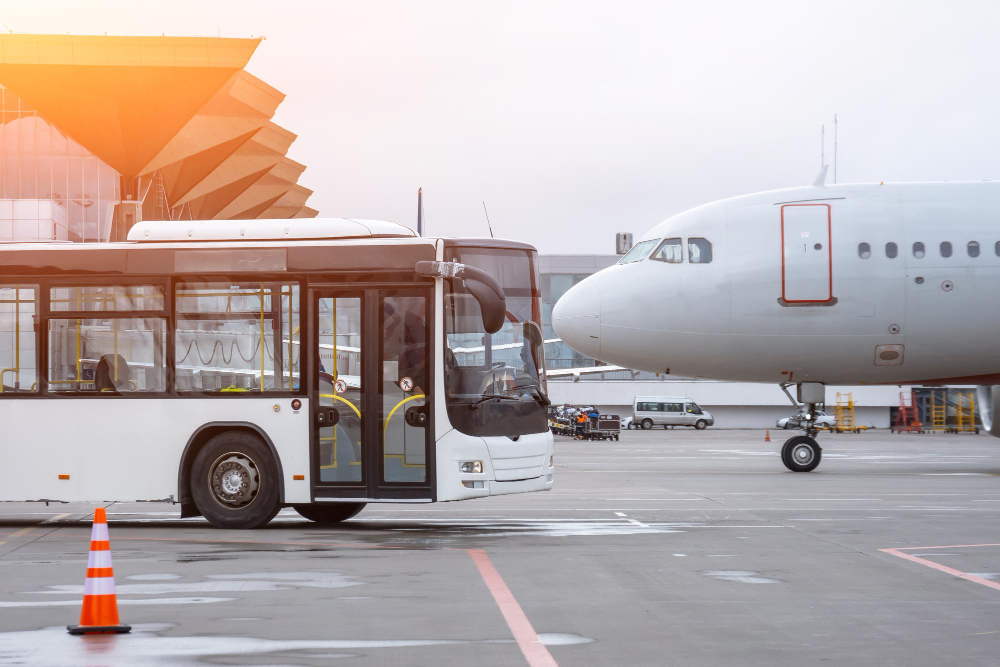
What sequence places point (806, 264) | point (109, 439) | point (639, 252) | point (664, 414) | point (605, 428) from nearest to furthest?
point (109, 439) < point (806, 264) < point (639, 252) < point (605, 428) < point (664, 414)

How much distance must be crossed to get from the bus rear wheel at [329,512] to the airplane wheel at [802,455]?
37.9 ft

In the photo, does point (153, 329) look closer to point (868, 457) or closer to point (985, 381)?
point (985, 381)

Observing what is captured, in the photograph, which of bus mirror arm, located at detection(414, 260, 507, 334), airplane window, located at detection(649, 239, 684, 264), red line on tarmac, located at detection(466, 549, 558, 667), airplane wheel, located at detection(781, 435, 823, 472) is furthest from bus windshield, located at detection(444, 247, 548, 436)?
airplane wheel, located at detection(781, 435, 823, 472)

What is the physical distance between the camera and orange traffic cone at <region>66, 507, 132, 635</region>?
23.4ft

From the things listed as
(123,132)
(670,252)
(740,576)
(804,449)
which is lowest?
(804,449)

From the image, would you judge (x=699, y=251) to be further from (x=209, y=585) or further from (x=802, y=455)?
(x=209, y=585)

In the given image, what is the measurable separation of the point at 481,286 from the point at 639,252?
10883 mm

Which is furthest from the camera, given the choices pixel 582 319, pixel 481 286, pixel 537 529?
pixel 582 319

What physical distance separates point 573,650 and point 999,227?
58.5 ft

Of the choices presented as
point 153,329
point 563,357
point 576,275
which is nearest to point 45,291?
point 153,329

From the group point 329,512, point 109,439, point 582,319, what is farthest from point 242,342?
point 582,319

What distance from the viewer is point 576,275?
91375 mm

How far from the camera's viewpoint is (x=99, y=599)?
7195 mm

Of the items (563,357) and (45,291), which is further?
(563,357)
